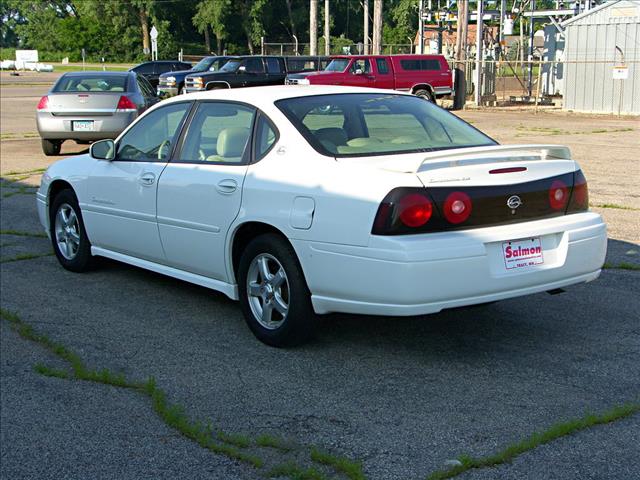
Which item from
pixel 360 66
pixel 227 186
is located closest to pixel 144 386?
pixel 227 186

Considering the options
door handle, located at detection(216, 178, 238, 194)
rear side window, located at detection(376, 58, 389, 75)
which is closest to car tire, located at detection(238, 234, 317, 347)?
door handle, located at detection(216, 178, 238, 194)

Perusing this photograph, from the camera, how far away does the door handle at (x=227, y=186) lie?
19.1 ft

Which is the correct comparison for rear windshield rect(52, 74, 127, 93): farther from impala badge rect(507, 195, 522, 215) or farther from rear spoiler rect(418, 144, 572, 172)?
impala badge rect(507, 195, 522, 215)

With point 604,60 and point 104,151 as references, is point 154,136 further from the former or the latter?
point 604,60

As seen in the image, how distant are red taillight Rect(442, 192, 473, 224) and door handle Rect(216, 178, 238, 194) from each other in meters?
1.49

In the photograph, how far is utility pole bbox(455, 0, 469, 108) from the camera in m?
34.2

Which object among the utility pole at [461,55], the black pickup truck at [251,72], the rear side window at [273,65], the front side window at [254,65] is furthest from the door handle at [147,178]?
the rear side window at [273,65]

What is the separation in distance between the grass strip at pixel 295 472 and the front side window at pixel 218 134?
2463 mm

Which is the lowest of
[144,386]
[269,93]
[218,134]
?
[144,386]


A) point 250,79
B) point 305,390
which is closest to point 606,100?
point 250,79

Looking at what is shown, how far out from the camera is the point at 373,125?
6035 millimetres

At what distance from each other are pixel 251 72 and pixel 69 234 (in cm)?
2878

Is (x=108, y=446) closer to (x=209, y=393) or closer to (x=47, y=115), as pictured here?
(x=209, y=393)

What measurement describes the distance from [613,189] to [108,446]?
30.5 ft
